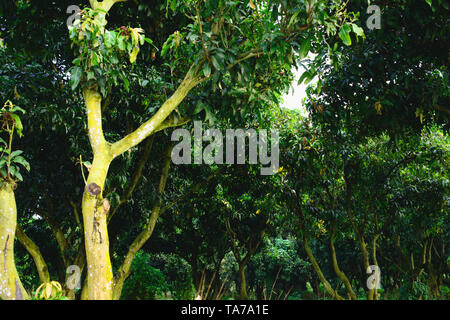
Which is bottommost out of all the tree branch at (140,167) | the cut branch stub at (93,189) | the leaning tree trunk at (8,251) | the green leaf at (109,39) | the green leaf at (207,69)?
the leaning tree trunk at (8,251)

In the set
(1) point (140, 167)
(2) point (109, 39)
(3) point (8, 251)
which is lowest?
(3) point (8, 251)

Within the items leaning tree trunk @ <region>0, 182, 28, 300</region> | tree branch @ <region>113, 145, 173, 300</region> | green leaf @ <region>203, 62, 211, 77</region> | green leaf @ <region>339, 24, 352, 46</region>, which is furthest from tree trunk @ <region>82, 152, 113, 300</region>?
tree branch @ <region>113, 145, 173, 300</region>

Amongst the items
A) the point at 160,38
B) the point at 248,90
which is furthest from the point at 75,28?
the point at 160,38

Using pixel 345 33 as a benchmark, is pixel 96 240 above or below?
below

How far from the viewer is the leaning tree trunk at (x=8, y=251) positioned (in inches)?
124

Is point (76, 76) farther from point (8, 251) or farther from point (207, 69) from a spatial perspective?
point (8, 251)

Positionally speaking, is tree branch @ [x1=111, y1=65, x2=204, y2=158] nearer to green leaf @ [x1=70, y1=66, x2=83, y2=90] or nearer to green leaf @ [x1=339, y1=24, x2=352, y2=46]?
green leaf @ [x1=70, y1=66, x2=83, y2=90]

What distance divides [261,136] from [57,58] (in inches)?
155

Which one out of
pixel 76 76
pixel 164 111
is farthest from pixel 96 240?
pixel 76 76

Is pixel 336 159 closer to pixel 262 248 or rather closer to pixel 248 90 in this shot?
pixel 248 90

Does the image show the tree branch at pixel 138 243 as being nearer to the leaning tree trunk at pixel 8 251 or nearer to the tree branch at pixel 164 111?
the tree branch at pixel 164 111

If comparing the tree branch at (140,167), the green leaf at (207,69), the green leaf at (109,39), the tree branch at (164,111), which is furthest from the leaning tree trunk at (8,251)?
the tree branch at (140,167)

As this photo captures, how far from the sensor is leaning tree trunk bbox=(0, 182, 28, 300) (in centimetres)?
315

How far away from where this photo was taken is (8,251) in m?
3.26
